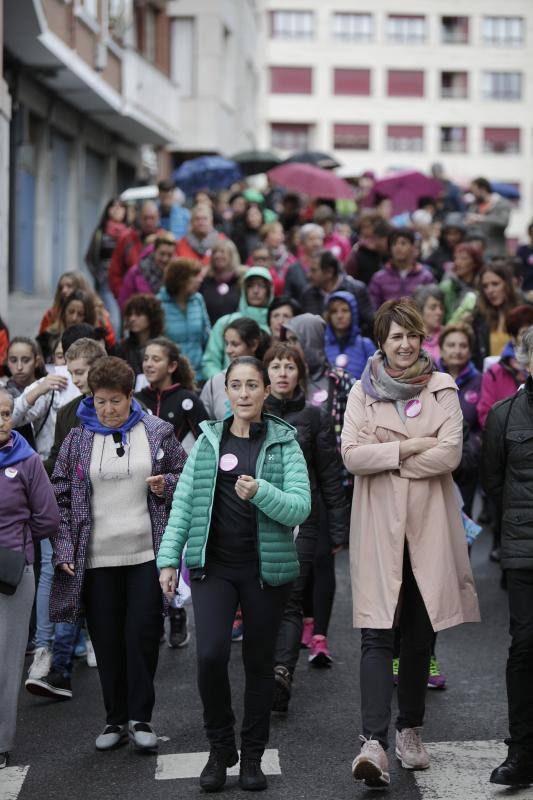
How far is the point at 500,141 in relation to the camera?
7856cm

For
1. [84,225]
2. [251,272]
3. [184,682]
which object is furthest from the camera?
[84,225]

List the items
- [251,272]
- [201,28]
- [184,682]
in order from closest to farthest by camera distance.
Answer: [184,682] < [251,272] < [201,28]

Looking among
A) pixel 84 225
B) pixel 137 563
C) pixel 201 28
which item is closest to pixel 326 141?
pixel 201 28

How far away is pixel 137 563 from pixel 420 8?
247 feet

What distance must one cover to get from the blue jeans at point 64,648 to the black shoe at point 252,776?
1941mm

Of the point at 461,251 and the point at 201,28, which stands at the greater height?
the point at 201,28

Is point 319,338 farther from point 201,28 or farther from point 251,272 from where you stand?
point 201,28

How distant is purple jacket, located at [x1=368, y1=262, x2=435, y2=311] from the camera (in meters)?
14.3

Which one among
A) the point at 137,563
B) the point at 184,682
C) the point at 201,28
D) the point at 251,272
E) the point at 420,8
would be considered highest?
the point at 420,8

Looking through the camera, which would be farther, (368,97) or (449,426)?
(368,97)

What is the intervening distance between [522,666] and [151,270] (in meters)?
8.36

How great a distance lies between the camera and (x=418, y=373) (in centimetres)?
678

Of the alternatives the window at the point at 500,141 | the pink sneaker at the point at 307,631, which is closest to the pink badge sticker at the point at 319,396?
the pink sneaker at the point at 307,631

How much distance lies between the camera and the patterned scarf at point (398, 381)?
22.2 ft
